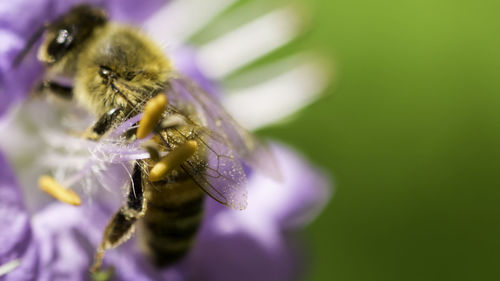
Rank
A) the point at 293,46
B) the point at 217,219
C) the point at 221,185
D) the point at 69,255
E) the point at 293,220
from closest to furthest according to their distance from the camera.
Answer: the point at 221,185 < the point at 69,255 < the point at 217,219 < the point at 293,220 < the point at 293,46

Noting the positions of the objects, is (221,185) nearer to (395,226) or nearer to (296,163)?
(296,163)

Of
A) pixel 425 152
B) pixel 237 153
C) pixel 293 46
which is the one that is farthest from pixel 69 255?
pixel 425 152

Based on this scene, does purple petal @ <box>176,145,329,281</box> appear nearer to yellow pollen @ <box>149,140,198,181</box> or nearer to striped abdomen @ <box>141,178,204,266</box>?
striped abdomen @ <box>141,178,204,266</box>

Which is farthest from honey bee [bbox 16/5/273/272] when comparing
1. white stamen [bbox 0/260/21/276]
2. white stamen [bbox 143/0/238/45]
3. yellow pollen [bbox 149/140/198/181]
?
white stamen [bbox 143/0/238/45]

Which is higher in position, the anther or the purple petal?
the anther

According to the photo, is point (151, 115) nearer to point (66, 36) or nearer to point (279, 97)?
point (66, 36)
